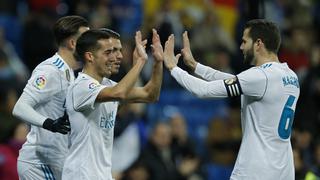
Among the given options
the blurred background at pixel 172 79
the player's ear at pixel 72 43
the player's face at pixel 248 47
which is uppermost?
the player's ear at pixel 72 43

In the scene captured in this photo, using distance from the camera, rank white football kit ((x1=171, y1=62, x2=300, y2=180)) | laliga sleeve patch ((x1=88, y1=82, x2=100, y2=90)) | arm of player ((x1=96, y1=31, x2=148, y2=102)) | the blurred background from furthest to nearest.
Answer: the blurred background → white football kit ((x1=171, y1=62, x2=300, y2=180)) → laliga sleeve patch ((x1=88, y1=82, x2=100, y2=90)) → arm of player ((x1=96, y1=31, x2=148, y2=102))

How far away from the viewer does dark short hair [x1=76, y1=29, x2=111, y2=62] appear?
7.05 metres

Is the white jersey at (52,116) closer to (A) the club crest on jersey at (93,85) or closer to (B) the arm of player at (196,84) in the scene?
(A) the club crest on jersey at (93,85)

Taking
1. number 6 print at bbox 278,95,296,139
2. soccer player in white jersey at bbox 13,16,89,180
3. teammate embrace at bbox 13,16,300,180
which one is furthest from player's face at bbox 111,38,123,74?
number 6 print at bbox 278,95,296,139

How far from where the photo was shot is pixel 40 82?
7.36 m

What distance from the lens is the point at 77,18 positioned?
762 cm

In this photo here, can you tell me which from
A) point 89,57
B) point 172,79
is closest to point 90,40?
point 89,57

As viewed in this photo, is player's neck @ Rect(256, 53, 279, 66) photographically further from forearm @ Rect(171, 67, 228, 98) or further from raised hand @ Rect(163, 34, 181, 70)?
raised hand @ Rect(163, 34, 181, 70)

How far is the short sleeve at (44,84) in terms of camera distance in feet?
24.0

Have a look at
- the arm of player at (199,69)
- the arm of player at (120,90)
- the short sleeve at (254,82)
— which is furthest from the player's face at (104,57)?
the short sleeve at (254,82)

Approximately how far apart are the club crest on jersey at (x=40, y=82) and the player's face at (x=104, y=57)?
20.4 inches

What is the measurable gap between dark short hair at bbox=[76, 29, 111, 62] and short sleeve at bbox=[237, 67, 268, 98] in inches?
41.5

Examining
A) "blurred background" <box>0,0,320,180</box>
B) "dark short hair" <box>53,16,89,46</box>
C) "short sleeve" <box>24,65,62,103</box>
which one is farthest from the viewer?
"blurred background" <box>0,0,320,180</box>

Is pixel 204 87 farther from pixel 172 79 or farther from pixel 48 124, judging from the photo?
pixel 172 79
